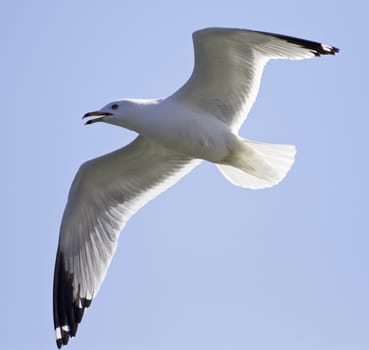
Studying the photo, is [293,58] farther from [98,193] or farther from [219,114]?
[98,193]

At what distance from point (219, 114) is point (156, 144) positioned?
0.77m

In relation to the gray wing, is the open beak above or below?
below

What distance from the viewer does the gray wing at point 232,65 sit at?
7.42 meters

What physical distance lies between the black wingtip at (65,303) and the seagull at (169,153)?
10 millimetres

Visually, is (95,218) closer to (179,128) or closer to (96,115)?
(96,115)

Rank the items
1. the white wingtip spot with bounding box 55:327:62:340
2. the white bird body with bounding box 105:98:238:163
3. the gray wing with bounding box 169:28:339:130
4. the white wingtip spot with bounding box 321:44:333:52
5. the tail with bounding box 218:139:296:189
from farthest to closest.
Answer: the white wingtip spot with bounding box 55:327:62:340, the tail with bounding box 218:139:296:189, the white bird body with bounding box 105:98:238:163, the gray wing with bounding box 169:28:339:130, the white wingtip spot with bounding box 321:44:333:52

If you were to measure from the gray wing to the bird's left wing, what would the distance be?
923mm

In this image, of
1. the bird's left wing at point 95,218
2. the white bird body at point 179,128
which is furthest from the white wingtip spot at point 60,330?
the white bird body at point 179,128

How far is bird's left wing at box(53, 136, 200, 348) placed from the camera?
8.73 metres

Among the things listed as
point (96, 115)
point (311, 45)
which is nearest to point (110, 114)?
point (96, 115)

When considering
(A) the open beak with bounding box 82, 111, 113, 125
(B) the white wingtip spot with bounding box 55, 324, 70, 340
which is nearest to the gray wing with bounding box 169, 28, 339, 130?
(A) the open beak with bounding box 82, 111, 113, 125

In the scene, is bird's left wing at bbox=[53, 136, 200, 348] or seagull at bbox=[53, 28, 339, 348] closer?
seagull at bbox=[53, 28, 339, 348]

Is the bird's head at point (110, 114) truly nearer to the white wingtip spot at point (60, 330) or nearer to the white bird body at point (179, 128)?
the white bird body at point (179, 128)

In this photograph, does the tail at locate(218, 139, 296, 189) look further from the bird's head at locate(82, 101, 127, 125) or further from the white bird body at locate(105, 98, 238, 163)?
the bird's head at locate(82, 101, 127, 125)
